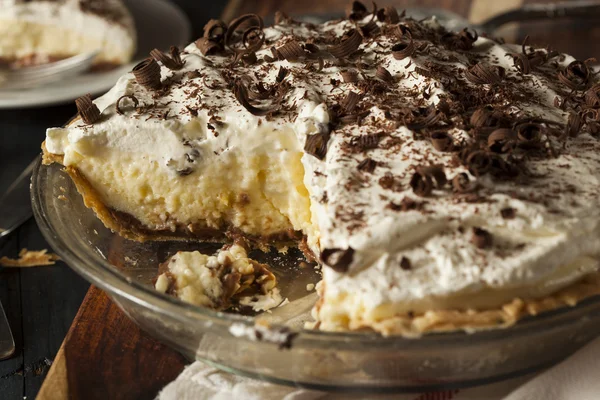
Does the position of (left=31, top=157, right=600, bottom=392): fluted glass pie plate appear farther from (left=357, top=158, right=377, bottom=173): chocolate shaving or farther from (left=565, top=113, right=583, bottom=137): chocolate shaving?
(left=565, top=113, right=583, bottom=137): chocolate shaving

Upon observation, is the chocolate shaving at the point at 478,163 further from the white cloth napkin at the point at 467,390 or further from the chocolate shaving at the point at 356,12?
the chocolate shaving at the point at 356,12

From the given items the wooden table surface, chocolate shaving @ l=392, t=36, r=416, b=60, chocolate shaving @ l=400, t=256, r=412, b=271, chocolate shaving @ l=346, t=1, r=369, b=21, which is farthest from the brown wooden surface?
chocolate shaving @ l=346, t=1, r=369, b=21

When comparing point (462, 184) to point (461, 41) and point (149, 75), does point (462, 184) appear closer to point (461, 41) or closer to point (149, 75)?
point (461, 41)

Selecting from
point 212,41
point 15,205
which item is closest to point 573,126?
point 212,41

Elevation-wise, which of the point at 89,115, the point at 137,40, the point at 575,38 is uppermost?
the point at 89,115

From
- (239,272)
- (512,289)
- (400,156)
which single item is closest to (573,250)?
(512,289)

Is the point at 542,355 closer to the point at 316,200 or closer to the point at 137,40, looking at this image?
the point at 316,200
